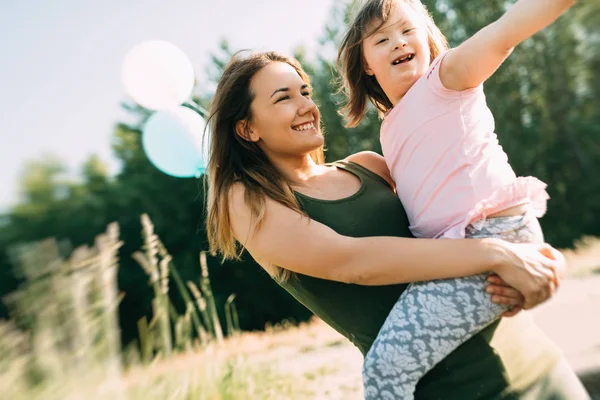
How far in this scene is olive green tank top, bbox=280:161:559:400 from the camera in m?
1.47

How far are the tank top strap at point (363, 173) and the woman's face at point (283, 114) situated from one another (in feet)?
0.42

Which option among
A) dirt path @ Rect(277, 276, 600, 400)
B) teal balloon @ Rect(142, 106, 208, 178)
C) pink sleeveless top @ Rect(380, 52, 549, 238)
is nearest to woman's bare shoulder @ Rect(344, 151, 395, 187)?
pink sleeveless top @ Rect(380, 52, 549, 238)

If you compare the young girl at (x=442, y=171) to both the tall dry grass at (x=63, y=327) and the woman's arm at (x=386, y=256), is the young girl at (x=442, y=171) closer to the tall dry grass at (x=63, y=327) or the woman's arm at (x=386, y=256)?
the woman's arm at (x=386, y=256)

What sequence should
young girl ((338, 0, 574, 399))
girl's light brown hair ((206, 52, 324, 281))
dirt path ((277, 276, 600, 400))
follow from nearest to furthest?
young girl ((338, 0, 574, 399)), girl's light brown hair ((206, 52, 324, 281)), dirt path ((277, 276, 600, 400))

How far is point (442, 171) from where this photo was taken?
1506 mm

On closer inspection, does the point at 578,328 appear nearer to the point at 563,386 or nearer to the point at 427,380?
the point at 563,386

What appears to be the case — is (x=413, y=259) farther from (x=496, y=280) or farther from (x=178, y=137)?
(x=178, y=137)

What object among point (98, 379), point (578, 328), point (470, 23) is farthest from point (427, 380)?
point (470, 23)

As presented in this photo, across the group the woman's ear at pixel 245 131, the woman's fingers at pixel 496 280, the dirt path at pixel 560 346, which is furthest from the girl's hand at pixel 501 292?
the dirt path at pixel 560 346

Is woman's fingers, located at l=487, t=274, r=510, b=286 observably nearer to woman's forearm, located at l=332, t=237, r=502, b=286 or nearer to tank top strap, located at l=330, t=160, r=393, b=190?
woman's forearm, located at l=332, t=237, r=502, b=286

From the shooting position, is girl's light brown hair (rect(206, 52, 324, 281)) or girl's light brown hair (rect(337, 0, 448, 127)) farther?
girl's light brown hair (rect(337, 0, 448, 127))

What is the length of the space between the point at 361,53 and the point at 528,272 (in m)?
0.93

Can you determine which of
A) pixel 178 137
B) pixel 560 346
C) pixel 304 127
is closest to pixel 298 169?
pixel 304 127

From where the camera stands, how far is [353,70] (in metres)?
1.96
